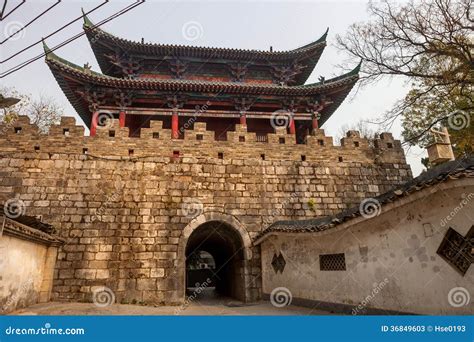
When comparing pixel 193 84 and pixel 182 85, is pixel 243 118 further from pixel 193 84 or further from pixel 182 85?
pixel 182 85

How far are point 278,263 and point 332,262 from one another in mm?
1906

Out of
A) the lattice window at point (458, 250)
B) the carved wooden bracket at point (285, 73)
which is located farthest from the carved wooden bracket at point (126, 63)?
the lattice window at point (458, 250)

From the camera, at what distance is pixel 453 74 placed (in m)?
8.29

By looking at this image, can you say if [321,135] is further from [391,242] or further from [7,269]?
[7,269]

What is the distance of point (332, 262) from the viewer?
6582 millimetres

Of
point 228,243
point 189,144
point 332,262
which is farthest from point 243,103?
point 332,262

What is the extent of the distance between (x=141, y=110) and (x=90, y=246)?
6524 mm

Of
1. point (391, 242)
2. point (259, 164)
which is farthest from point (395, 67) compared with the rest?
point (391, 242)

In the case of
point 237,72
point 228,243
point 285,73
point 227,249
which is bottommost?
point 227,249

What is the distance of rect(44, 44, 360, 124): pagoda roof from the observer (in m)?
11.6

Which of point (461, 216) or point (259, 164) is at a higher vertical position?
point (259, 164)

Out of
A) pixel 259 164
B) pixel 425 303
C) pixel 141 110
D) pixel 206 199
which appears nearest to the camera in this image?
pixel 425 303

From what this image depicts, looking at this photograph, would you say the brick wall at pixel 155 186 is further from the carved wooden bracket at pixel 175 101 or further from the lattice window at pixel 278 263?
the carved wooden bracket at pixel 175 101

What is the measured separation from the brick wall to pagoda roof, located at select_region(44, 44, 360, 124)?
337 centimetres
